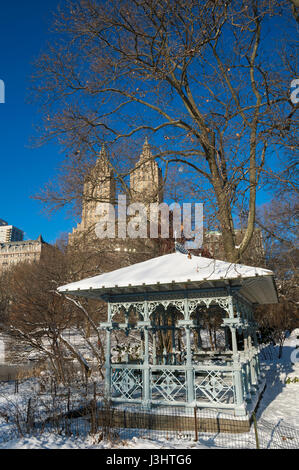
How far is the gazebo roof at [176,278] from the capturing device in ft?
26.6

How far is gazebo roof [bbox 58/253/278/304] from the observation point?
26.6 ft

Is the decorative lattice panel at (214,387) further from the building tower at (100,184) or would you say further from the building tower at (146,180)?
the building tower at (100,184)

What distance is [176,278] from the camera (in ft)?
27.3

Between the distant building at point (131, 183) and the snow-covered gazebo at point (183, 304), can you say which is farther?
the distant building at point (131, 183)

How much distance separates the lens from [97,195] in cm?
1555

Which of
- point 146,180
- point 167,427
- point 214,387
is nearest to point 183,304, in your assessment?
point 214,387

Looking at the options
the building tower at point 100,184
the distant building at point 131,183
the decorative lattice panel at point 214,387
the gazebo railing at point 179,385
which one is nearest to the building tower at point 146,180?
the distant building at point 131,183

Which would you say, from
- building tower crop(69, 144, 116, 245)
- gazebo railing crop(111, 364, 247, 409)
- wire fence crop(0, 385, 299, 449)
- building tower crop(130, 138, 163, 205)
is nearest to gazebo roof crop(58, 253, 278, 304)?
gazebo railing crop(111, 364, 247, 409)

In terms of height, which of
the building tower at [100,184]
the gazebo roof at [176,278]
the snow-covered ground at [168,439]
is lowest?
the snow-covered ground at [168,439]

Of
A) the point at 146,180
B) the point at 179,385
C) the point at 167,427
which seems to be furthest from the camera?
the point at 146,180

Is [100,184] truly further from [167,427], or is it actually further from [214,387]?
[167,427]

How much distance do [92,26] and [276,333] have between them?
2482 centimetres

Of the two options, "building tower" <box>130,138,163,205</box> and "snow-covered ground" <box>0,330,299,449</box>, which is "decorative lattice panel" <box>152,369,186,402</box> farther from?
"building tower" <box>130,138,163,205</box>
